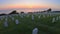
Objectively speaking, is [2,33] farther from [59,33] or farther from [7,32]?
[59,33]

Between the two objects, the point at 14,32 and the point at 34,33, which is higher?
the point at 34,33

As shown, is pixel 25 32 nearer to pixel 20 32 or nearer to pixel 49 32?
pixel 20 32

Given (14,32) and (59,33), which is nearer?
(59,33)

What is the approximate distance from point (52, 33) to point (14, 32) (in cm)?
275

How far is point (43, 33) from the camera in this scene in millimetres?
10461

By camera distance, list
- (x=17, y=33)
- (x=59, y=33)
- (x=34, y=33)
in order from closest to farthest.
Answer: (x=34, y=33), (x=59, y=33), (x=17, y=33)

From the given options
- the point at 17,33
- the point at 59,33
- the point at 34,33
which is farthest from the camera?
the point at 17,33

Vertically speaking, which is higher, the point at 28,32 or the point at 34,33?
the point at 34,33

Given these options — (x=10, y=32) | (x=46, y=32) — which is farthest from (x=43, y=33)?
(x=10, y=32)

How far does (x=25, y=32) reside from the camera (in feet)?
36.3

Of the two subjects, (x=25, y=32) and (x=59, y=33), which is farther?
(x=25, y=32)

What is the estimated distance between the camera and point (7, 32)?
11.3 metres

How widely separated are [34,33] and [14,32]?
12.2 ft

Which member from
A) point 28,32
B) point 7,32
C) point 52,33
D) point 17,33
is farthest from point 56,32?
point 7,32
